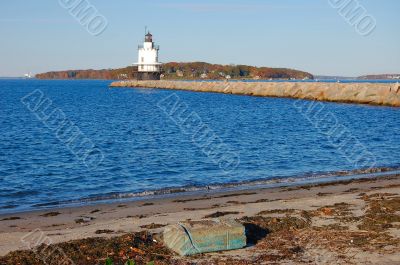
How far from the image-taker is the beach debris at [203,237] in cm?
890

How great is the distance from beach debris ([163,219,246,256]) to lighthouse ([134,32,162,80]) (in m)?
101

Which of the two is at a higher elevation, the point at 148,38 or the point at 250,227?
the point at 148,38

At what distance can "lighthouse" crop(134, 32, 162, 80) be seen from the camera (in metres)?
109

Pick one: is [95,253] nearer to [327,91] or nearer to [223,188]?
[223,188]

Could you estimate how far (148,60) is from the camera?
111500 mm

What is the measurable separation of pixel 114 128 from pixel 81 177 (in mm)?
20827

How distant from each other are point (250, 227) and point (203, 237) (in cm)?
168

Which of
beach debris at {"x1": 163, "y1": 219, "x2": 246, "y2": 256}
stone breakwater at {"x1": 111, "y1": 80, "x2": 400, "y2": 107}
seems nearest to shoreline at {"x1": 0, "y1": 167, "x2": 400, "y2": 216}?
beach debris at {"x1": 163, "y1": 219, "x2": 246, "y2": 256}

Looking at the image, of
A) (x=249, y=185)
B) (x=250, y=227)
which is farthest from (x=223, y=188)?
(x=250, y=227)

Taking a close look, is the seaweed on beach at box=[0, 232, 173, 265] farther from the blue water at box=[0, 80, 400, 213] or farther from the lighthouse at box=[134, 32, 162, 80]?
the lighthouse at box=[134, 32, 162, 80]

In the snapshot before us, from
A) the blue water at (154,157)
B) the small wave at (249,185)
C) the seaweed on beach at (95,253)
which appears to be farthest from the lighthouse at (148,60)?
the seaweed on beach at (95,253)

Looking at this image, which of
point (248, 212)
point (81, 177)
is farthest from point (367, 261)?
point (81, 177)

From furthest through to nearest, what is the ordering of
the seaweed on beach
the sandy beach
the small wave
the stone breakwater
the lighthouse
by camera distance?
1. the lighthouse
2. the stone breakwater
3. the small wave
4. the sandy beach
5. the seaweed on beach

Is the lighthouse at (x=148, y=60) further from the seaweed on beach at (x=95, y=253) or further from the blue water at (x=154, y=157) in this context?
the seaweed on beach at (x=95, y=253)
